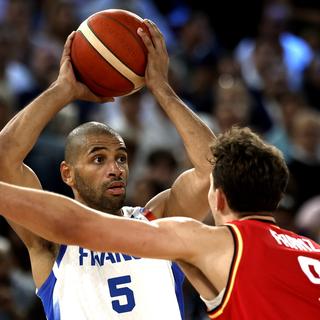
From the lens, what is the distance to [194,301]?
812 centimetres

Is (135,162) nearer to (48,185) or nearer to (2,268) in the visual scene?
(48,185)

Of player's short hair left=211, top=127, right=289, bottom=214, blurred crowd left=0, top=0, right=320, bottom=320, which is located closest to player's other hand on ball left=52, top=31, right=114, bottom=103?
player's short hair left=211, top=127, right=289, bottom=214

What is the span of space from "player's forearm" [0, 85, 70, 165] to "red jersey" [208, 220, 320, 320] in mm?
1743

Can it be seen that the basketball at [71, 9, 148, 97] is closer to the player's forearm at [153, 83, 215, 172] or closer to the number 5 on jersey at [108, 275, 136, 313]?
the player's forearm at [153, 83, 215, 172]

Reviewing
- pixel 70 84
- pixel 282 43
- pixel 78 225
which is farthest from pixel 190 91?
pixel 78 225

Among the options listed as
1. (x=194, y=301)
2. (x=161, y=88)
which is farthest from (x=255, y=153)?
(x=194, y=301)

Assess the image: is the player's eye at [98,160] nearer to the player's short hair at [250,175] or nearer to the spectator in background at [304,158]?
the player's short hair at [250,175]

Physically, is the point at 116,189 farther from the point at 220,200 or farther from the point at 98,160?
the point at 220,200

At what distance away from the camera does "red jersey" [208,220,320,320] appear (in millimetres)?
4109

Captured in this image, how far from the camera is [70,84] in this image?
5648 mm

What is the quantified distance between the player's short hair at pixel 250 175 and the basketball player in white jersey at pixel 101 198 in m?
1.14

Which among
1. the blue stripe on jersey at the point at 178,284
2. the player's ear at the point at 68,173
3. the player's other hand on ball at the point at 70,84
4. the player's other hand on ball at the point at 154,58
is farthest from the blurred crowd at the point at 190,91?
the player's other hand on ball at the point at 154,58

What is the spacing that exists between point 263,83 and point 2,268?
5497 mm

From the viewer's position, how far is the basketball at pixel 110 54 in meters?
5.57
